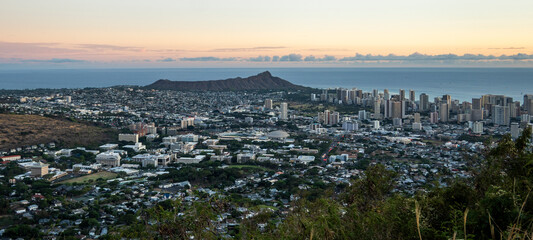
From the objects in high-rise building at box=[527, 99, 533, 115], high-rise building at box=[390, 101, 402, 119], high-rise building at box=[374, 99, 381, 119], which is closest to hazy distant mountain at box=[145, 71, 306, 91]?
high-rise building at box=[374, 99, 381, 119]

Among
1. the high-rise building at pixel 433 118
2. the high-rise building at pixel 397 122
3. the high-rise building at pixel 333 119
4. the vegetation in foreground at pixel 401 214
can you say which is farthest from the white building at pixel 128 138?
the high-rise building at pixel 433 118

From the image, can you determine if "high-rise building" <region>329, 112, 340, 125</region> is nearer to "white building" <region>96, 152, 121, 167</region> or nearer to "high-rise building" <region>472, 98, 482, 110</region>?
"high-rise building" <region>472, 98, 482, 110</region>

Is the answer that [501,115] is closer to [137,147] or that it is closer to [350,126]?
[350,126]

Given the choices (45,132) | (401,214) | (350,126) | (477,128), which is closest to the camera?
(401,214)

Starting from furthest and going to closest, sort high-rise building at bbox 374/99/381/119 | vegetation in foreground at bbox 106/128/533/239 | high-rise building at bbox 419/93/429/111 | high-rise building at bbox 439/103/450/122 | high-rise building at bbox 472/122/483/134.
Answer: high-rise building at bbox 419/93/429/111 < high-rise building at bbox 374/99/381/119 < high-rise building at bbox 439/103/450/122 < high-rise building at bbox 472/122/483/134 < vegetation in foreground at bbox 106/128/533/239

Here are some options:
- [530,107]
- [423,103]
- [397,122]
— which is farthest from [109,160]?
[530,107]

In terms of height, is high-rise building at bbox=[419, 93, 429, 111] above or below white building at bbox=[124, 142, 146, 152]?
above

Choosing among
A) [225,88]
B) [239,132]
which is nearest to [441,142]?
[239,132]
